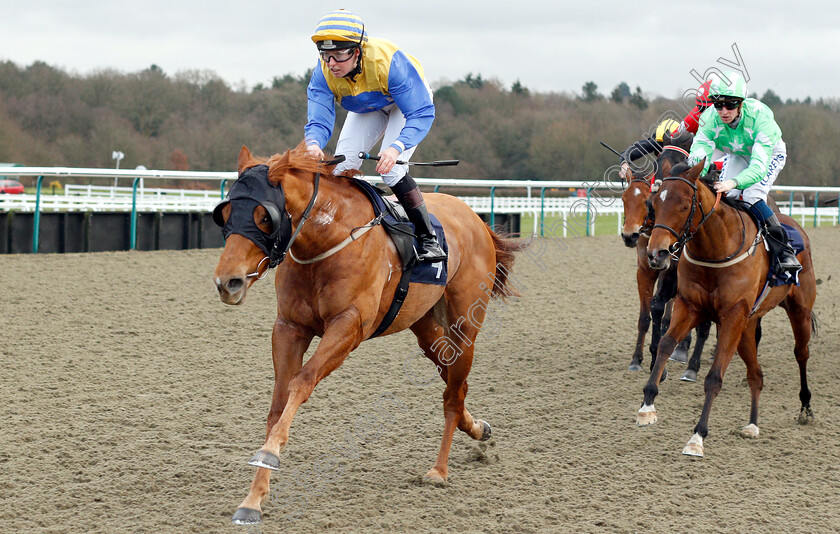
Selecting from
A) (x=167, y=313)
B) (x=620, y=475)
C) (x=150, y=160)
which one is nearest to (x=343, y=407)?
(x=620, y=475)

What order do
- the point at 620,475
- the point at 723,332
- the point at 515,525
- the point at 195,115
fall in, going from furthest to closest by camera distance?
the point at 195,115 → the point at 723,332 → the point at 620,475 → the point at 515,525

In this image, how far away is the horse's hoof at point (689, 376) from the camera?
6.07 meters

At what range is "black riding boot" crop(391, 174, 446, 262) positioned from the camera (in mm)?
3688

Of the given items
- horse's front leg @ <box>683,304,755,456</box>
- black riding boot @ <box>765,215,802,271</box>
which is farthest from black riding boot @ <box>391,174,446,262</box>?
black riding boot @ <box>765,215,802,271</box>

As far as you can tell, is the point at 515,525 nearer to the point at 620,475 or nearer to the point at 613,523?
the point at 613,523

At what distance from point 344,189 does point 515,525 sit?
158 centimetres

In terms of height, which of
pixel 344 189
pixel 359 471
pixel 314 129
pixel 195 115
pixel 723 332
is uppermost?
pixel 195 115

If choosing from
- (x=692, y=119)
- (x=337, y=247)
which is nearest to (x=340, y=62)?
(x=337, y=247)

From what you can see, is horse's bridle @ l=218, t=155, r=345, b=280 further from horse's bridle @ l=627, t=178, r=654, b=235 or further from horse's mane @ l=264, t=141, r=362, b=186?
horse's bridle @ l=627, t=178, r=654, b=235

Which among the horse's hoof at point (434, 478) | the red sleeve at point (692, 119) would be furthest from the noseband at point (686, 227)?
the red sleeve at point (692, 119)

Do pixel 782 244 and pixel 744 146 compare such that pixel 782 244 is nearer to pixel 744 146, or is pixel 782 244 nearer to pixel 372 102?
pixel 744 146

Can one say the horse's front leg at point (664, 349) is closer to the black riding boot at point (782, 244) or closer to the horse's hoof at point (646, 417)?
the horse's hoof at point (646, 417)

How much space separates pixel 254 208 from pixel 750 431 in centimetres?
338

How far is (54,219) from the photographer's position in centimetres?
930
